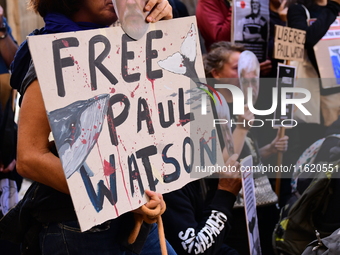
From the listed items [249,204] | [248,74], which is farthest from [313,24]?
[249,204]

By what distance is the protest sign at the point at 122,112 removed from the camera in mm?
1179

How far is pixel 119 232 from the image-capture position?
1436 millimetres

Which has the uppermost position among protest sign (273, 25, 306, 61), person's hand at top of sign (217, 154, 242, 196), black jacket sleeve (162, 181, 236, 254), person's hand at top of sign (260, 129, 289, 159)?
protest sign (273, 25, 306, 61)

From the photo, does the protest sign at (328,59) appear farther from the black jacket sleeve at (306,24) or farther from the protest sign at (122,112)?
the protest sign at (122,112)

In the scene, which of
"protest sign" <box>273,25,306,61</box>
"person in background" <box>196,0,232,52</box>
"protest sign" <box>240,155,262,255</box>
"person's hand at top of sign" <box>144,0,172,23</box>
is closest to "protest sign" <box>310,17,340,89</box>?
"protest sign" <box>273,25,306,61</box>

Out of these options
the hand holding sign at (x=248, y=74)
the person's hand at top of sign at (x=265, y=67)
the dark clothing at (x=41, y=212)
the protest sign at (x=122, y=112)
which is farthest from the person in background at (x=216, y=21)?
the dark clothing at (x=41, y=212)

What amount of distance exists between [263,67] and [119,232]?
1981 millimetres

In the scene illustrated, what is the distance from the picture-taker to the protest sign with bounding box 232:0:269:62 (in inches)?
120

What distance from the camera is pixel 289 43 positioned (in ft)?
9.75

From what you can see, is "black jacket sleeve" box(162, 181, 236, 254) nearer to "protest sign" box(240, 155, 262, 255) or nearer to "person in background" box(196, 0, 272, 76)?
"protest sign" box(240, 155, 262, 255)

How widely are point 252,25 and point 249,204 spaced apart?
1.40 m

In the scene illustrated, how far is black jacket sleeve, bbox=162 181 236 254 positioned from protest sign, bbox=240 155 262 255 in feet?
0.38

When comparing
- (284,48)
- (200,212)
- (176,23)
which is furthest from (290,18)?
(176,23)

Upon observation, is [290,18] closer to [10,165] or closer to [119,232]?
[10,165]
